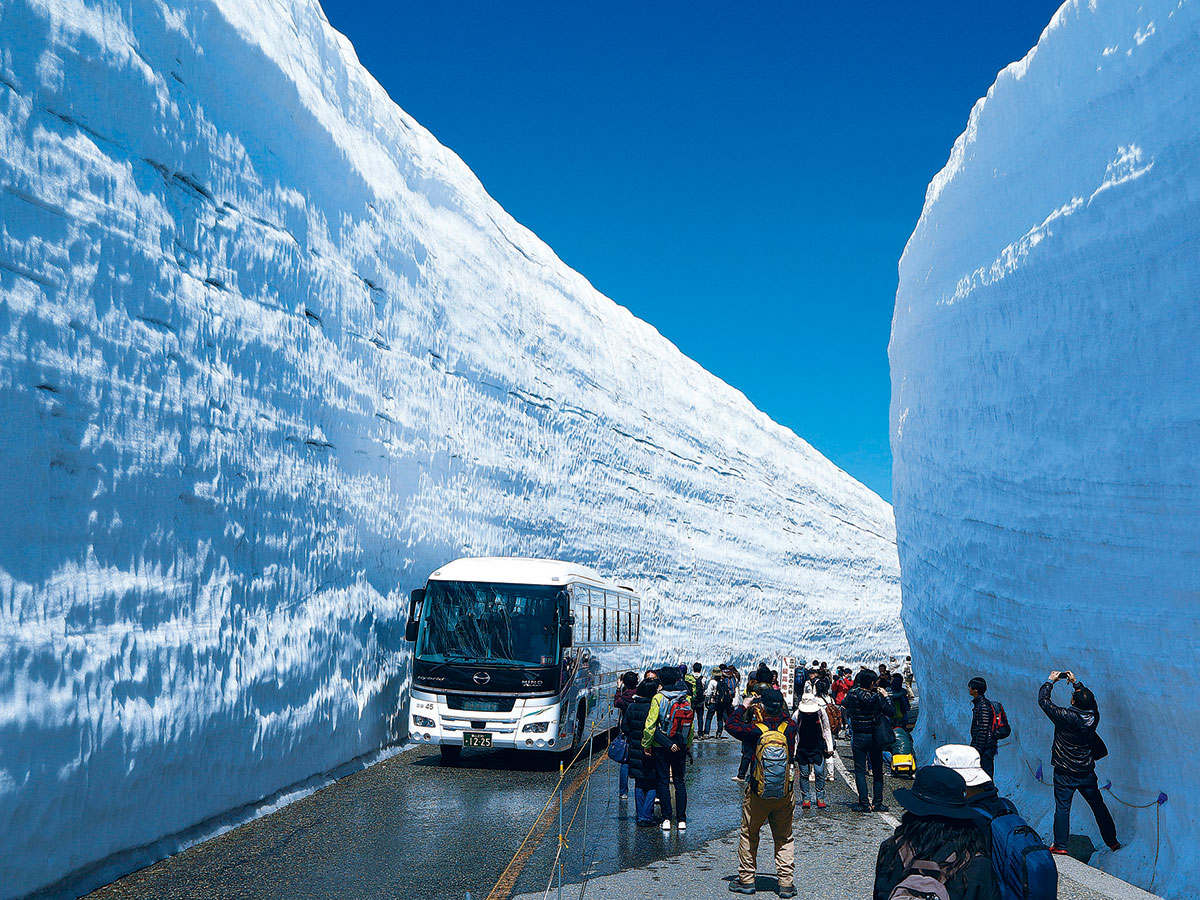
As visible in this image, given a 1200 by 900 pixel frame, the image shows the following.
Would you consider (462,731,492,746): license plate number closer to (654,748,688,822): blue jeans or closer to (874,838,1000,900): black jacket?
(654,748,688,822): blue jeans

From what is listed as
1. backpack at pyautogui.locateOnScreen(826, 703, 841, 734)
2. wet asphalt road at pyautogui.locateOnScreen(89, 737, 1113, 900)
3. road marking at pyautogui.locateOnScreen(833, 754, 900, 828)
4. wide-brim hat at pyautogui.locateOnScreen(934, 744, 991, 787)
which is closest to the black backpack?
road marking at pyautogui.locateOnScreen(833, 754, 900, 828)

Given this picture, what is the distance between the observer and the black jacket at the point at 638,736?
28.5 ft

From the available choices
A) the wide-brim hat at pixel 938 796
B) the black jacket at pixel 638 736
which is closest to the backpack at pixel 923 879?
the wide-brim hat at pixel 938 796

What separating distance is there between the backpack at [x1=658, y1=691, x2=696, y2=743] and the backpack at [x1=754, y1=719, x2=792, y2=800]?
1.99m

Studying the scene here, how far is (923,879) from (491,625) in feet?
31.9

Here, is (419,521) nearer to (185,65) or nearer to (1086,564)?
(185,65)

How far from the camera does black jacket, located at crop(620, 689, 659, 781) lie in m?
8.69

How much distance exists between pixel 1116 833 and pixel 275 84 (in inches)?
463

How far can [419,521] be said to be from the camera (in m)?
15.7

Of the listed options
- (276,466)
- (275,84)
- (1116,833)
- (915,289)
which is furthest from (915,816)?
(915,289)

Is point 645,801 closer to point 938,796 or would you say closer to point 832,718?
point 832,718

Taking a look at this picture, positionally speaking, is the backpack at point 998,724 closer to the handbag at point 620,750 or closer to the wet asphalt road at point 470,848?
the wet asphalt road at point 470,848

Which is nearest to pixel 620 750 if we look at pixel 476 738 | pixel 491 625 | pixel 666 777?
pixel 666 777

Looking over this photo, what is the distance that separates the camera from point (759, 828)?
648 cm
